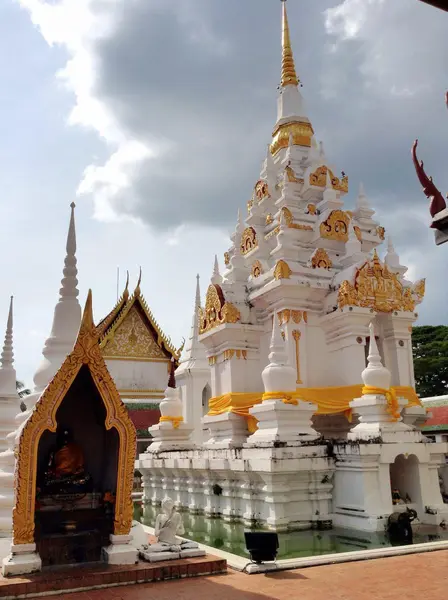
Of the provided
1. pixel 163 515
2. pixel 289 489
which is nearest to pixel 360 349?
pixel 289 489

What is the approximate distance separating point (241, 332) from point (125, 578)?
340 inches

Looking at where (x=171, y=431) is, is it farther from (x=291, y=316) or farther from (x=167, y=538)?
(x=167, y=538)

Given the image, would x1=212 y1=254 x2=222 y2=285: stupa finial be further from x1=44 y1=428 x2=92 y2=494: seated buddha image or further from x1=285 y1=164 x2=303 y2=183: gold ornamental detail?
x1=44 y1=428 x2=92 y2=494: seated buddha image

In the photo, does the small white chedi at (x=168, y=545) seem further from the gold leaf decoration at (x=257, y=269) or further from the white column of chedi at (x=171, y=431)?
the white column of chedi at (x=171, y=431)

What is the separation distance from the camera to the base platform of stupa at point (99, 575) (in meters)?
5.36

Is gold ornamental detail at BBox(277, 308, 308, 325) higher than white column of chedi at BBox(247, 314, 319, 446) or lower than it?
higher

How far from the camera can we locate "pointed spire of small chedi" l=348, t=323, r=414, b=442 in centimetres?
1008

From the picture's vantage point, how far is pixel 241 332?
14.0m

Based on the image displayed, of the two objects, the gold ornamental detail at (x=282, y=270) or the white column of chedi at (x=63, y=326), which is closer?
the white column of chedi at (x=63, y=326)

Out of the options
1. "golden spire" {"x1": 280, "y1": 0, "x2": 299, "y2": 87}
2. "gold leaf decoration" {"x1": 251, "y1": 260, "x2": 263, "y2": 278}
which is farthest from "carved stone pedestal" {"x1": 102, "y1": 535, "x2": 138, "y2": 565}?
"golden spire" {"x1": 280, "y1": 0, "x2": 299, "y2": 87}

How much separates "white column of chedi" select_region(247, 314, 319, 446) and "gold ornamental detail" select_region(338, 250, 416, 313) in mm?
2141

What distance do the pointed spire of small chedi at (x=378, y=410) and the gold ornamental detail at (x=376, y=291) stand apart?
1800mm

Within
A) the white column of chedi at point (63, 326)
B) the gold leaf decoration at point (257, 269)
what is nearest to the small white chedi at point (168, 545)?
the white column of chedi at point (63, 326)

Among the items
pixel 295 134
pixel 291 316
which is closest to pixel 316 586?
pixel 291 316
